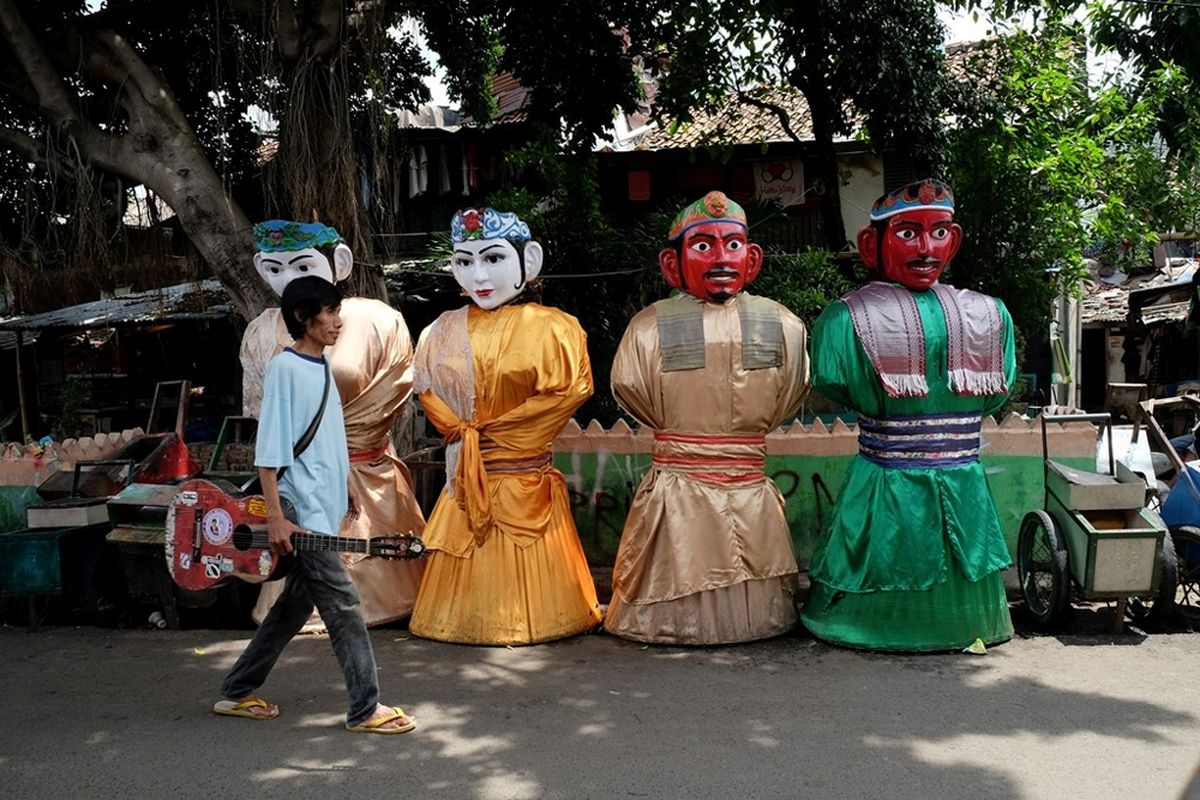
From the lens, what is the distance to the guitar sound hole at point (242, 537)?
3990 millimetres

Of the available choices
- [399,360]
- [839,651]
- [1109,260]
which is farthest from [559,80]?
[1109,260]

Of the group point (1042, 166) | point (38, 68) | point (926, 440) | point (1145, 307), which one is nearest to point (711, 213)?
point (926, 440)

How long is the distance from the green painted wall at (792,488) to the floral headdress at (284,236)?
2145 mm

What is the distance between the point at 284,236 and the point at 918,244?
3438mm

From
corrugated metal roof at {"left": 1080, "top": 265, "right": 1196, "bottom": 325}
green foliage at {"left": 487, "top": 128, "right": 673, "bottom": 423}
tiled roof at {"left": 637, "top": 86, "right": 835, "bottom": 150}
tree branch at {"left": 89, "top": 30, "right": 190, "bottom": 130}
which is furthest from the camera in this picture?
corrugated metal roof at {"left": 1080, "top": 265, "right": 1196, "bottom": 325}

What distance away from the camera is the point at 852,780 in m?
3.55

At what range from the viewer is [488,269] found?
543 centimetres

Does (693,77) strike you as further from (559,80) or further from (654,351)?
(654,351)

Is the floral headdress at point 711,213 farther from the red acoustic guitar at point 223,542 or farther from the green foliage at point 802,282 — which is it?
the green foliage at point 802,282

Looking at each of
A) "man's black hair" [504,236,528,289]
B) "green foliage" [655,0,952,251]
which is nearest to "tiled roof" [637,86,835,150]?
"green foliage" [655,0,952,251]

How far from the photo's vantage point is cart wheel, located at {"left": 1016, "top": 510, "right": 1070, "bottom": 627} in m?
5.22

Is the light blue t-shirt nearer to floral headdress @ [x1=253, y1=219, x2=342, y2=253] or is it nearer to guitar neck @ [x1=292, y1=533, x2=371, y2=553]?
guitar neck @ [x1=292, y1=533, x2=371, y2=553]

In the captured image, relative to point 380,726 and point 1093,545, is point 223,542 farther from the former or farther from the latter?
point 1093,545

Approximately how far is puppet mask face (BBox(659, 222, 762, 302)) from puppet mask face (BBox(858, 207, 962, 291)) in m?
0.68
